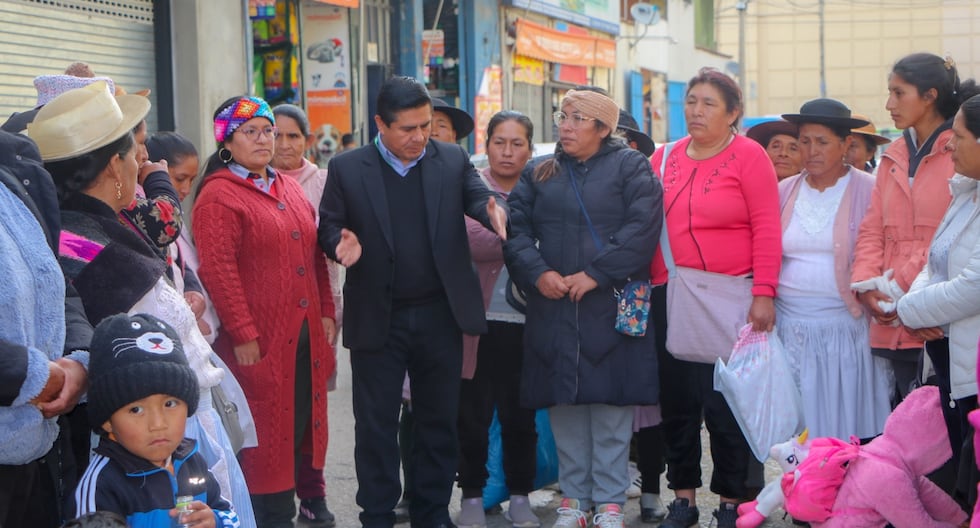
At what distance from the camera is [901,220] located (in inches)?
194

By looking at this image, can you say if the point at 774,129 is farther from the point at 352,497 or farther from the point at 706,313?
the point at 352,497

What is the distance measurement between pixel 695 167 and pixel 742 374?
99cm

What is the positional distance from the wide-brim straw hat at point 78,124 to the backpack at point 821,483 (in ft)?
9.69

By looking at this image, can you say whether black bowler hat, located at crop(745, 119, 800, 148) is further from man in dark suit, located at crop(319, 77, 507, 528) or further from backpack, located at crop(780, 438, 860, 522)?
backpack, located at crop(780, 438, 860, 522)

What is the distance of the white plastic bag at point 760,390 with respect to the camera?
497cm

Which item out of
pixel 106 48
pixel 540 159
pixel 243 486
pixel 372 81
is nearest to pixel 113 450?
pixel 243 486

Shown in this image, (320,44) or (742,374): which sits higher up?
(320,44)

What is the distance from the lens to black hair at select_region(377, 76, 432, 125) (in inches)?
193

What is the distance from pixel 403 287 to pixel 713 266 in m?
1.41

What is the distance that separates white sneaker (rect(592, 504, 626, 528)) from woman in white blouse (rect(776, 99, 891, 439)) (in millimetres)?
953

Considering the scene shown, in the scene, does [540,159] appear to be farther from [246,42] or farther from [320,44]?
[320,44]

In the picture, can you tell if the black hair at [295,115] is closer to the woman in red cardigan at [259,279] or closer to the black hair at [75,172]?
the woman in red cardigan at [259,279]

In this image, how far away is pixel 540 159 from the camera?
555 cm

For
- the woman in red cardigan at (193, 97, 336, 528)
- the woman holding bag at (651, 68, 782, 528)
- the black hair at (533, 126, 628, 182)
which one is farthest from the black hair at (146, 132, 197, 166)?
the woman holding bag at (651, 68, 782, 528)
